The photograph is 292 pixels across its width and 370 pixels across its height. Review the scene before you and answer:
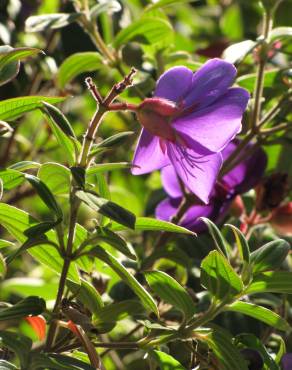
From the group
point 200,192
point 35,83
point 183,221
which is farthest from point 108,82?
point 200,192

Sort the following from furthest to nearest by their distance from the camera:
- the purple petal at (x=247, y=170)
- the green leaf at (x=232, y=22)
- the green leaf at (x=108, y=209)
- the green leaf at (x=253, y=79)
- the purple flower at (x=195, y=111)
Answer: the green leaf at (x=232, y=22)
the purple petal at (x=247, y=170)
the green leaf at (x=253, y=79)
the purple flower at (x=195, y=111)
the green leaf at (x=108, y=209)

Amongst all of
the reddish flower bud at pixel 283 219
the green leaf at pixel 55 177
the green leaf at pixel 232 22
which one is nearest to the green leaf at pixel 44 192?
the green leaf at pixel 55 177

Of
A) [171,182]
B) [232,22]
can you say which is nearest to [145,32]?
[171,182]

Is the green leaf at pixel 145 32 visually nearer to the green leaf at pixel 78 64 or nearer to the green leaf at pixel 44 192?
the green leaf at pixel 78 64

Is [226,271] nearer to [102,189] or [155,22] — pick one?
[102,189]

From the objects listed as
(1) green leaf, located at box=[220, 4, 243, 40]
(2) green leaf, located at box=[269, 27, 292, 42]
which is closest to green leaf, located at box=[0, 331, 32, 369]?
(2) green leaf, located at box=[269, 27, 292, 42]

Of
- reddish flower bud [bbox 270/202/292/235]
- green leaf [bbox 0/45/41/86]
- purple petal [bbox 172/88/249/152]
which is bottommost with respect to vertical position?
reddish flower bud [bbox 270/202/292/235]

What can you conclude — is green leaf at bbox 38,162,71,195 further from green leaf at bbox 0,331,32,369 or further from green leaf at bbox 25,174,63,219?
green leaf at bbox 0,331,32,369
